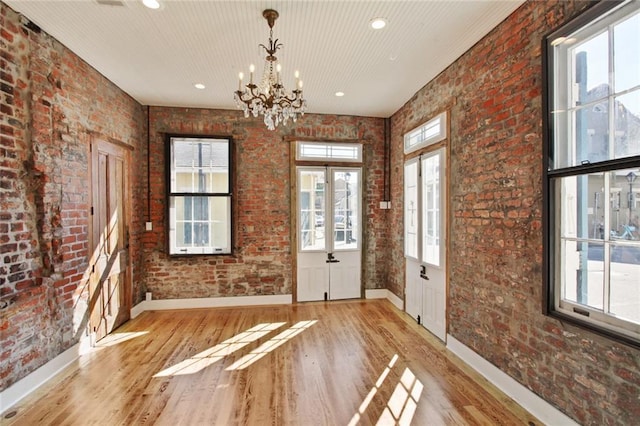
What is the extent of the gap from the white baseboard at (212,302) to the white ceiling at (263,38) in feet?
10.6

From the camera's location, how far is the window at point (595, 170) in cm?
172

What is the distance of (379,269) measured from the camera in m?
5.39

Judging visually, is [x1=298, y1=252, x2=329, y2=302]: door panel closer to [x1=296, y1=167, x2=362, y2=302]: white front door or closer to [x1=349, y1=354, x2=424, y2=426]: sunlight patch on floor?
[x1=296, y1=167, x2=362, y2=302]: white front door

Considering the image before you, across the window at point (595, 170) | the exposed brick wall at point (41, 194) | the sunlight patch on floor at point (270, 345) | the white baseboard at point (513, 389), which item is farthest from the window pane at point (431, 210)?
the exposed brick wall at point (41, 194)

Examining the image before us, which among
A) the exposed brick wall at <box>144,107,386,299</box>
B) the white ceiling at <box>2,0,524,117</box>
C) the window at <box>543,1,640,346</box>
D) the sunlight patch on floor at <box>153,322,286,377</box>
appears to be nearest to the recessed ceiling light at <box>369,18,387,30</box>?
the white ceiling at <box>2,0,524,117</box>

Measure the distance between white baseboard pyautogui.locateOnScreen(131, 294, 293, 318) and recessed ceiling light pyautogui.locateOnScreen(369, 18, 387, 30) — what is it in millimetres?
4055

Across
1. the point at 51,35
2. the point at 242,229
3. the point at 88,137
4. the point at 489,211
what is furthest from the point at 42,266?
the point at 489,211

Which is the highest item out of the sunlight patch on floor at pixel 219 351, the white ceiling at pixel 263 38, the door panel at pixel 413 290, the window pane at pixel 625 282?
the white ceiling at pixel 263 38

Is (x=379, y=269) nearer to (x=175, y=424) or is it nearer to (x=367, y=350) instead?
(x=367, y=350)

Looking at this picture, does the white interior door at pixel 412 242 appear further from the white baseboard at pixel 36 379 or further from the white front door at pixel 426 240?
the white baseboard at pixel 36 379

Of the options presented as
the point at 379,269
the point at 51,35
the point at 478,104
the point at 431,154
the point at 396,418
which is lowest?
the point at 396,418

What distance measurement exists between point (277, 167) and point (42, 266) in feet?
10.6

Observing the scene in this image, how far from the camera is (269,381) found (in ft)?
9.11

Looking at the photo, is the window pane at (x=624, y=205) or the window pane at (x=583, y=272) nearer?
the window pane at (x=624, y=205)
